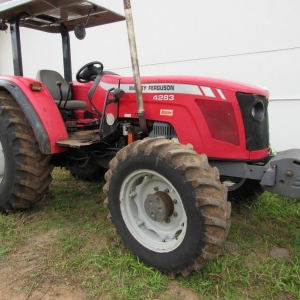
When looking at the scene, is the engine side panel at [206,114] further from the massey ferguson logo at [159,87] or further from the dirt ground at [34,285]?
the dirt ground at [34,285]

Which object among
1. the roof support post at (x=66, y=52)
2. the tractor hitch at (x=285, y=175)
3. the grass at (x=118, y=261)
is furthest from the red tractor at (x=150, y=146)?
the roof support post at (x=66, y=52)

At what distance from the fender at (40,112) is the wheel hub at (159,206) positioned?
1.04 m

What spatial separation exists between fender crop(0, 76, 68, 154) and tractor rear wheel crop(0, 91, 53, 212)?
17cm

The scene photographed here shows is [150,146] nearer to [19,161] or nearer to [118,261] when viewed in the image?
[118,261]

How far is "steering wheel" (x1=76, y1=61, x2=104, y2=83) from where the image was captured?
10.1 feet

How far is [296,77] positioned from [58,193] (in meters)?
3.82

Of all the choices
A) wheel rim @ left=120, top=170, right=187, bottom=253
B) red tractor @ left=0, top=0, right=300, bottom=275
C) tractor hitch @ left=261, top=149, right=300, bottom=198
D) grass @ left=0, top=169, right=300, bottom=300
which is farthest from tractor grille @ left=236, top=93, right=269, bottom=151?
grass @ left=0, top=169, right=300, bottom=300

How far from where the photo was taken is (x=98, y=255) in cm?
238

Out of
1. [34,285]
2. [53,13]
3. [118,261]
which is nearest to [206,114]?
[118,261]

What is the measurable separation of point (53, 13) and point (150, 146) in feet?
6.72

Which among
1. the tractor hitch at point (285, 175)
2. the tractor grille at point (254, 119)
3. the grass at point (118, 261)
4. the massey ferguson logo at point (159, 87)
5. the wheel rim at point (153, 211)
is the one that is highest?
the massey ferguson logo at point (159, 87)

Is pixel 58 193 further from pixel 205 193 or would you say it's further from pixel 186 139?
pixel 205 193

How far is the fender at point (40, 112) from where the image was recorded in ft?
9.00

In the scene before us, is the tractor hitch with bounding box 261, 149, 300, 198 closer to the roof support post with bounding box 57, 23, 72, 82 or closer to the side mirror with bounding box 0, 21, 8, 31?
the roof support post with bounding box 57, 23, 72, 82
